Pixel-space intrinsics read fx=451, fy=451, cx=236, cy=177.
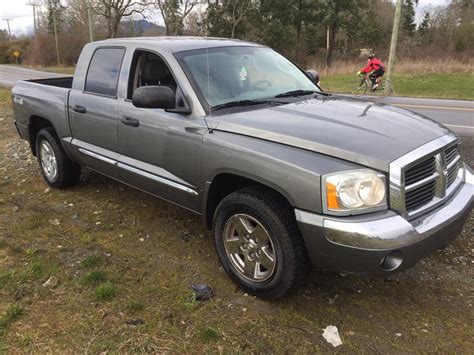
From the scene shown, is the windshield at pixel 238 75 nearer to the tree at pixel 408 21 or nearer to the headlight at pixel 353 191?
the headlight at pixel 353 191

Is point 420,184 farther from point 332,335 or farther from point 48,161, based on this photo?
point 48,161

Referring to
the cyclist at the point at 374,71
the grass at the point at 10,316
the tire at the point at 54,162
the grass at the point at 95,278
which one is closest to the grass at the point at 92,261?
the grass at the point at 95,278

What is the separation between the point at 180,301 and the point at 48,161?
327 centimetres

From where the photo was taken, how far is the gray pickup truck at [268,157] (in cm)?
266

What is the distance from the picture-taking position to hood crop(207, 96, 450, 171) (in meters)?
2.76

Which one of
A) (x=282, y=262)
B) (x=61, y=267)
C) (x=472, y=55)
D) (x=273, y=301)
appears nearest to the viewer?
(x=282, y=262)

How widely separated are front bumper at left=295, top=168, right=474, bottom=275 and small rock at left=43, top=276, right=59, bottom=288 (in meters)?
1.97

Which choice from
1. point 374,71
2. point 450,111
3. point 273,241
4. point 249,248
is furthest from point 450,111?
point 273,241

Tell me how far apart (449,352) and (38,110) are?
16.0 ft

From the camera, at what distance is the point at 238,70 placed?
390 centimetres

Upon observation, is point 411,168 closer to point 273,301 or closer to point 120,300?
point 273,301

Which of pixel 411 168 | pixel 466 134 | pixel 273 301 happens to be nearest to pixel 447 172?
pixel 411 168

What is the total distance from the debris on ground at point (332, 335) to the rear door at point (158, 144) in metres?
1.34

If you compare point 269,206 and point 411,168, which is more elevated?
point 411,168
